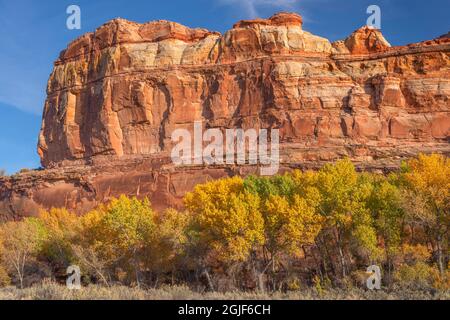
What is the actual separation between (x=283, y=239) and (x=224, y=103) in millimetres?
37202

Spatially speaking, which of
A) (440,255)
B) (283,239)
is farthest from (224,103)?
A: (440,255)

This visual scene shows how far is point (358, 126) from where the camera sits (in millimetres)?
54250

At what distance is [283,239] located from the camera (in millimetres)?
27125

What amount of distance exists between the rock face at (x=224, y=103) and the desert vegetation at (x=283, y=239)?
1978 centimetres

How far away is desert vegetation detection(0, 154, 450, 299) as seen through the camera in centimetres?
2473

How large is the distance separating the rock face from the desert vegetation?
19.8 metres

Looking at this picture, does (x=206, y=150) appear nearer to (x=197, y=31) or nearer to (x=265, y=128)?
(x=265, y=128)

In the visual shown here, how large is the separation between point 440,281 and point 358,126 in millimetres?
34249

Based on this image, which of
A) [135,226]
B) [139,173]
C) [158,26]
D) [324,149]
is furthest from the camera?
[158,26]

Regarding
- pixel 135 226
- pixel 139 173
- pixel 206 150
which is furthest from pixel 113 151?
pixel 135 226

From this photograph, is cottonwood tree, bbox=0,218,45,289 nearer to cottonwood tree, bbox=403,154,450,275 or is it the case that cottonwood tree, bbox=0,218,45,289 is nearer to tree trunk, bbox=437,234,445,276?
cottonwood tree, bbox=403,154,450,275

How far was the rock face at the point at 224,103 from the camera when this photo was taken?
5400cm

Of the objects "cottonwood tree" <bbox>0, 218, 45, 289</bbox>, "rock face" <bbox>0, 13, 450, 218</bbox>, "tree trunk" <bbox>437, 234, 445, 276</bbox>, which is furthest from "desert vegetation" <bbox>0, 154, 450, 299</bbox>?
"rock face" <bbox>0, 13, 450, 218</bbox>

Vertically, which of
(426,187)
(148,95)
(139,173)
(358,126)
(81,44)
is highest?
(81,44)
